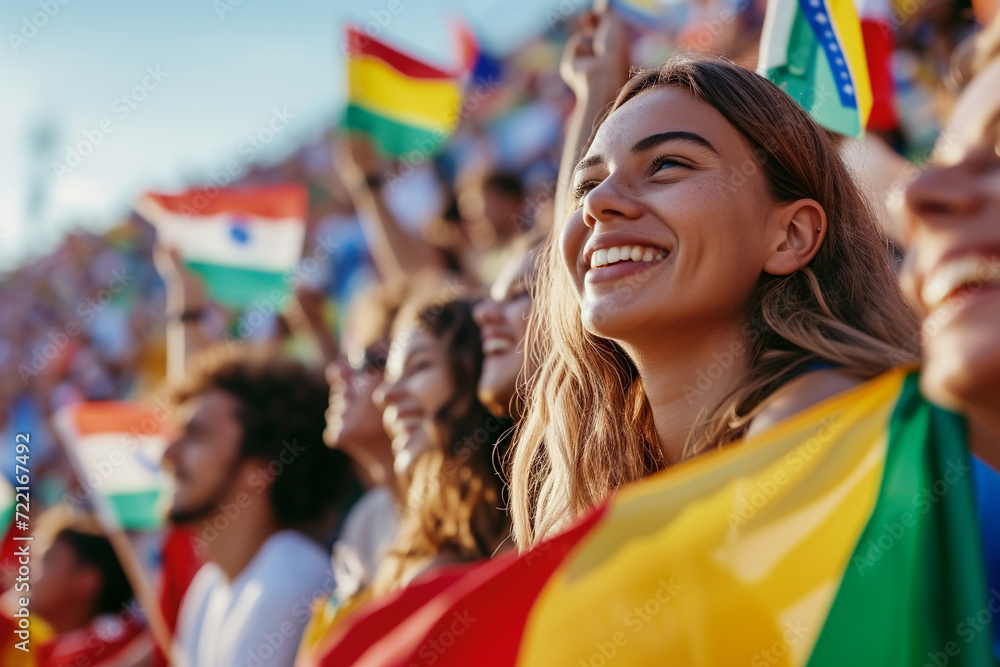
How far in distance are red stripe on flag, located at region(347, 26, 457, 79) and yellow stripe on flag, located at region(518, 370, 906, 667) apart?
4060 mm

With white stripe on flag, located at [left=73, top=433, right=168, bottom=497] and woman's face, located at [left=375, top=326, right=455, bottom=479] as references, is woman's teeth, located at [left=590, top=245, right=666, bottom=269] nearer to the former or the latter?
woman's face, located at [left=375, top=326, right=455, bottom=479]

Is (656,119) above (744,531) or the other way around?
above

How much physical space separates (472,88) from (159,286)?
20.9 feet

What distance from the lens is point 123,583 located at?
519cm

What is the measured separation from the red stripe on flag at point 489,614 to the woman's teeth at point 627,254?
24.8 inches

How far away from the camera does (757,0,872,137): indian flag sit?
2615mm

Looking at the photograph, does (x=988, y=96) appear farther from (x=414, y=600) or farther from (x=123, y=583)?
(x=123, y=583)

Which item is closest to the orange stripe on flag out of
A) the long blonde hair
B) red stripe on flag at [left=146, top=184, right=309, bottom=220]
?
red stripe on flag at [left=146, top=184, right=309, bottom=220]

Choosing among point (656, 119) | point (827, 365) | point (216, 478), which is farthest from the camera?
point (216, 478)

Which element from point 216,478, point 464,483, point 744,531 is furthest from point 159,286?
point 744,531

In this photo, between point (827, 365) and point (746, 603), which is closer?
point (746, 603)

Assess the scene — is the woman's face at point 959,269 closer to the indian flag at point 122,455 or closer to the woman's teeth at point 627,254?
the woman's teeth at point 627,254

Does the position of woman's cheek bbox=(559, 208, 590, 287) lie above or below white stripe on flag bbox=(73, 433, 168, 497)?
above

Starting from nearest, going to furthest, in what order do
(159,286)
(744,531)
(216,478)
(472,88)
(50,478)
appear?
(744,531) → (216,478) → (472,88) → (50,478) → (159,286)
